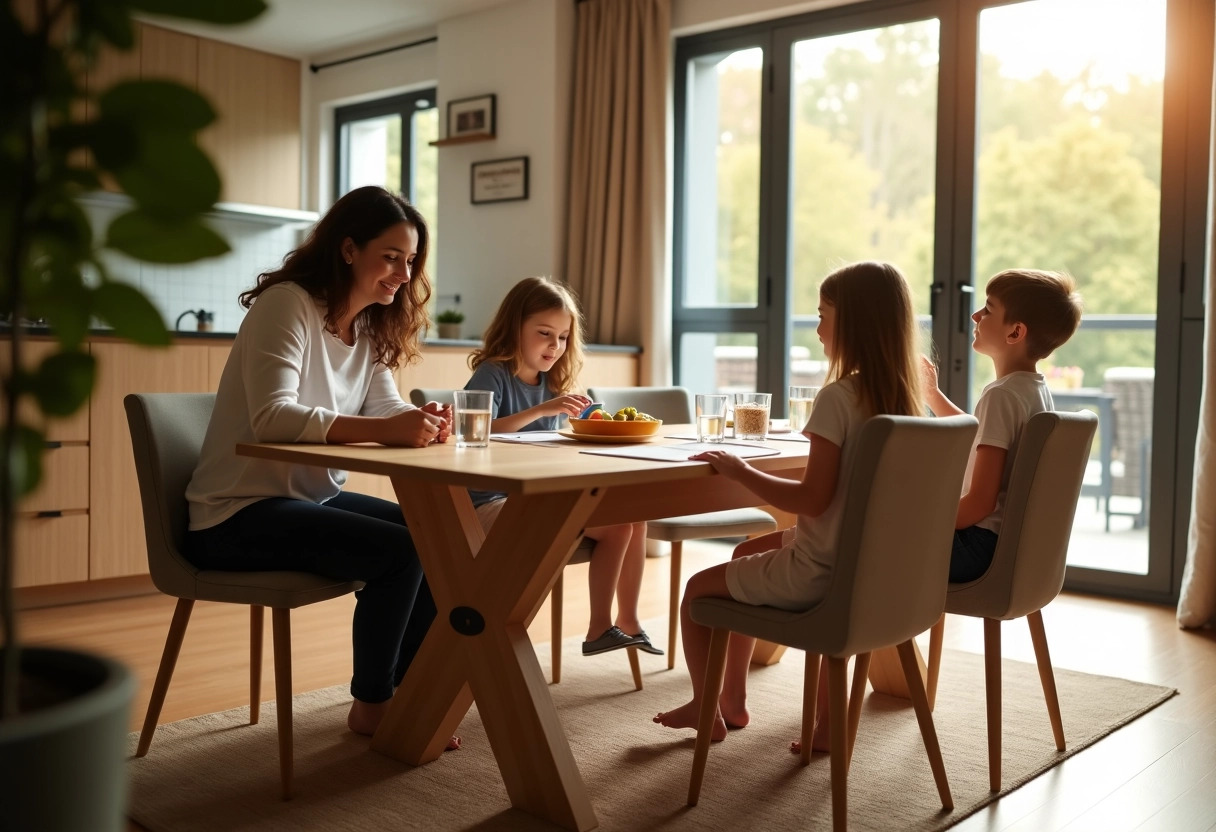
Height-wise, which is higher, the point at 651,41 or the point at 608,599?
the point at 651,41

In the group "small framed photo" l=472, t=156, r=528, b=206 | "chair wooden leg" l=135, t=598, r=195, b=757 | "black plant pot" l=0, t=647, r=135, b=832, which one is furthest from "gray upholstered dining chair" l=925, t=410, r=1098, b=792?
"small framed photo" l=472, t=156, r=528, b=206

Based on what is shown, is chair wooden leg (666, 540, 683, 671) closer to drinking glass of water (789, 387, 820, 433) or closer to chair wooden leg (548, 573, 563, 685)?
chair wooden leg (548, 573, 563, 685)

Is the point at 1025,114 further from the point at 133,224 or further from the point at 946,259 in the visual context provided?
the point at 133,224

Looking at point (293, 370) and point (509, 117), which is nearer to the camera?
point (293, 370)

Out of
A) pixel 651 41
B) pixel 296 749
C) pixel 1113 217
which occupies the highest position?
pixel 651 41

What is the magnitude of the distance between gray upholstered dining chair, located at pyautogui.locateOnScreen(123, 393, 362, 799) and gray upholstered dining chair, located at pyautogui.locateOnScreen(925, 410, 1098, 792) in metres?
1.21

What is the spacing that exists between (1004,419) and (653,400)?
4.34 feet

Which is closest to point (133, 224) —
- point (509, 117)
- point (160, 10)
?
point (160, 10)

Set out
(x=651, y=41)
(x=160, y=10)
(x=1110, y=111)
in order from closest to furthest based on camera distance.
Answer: (x=160, y=10), (x=1110, y=111), (x=651, y=41)

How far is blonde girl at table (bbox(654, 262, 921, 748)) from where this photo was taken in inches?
72.9

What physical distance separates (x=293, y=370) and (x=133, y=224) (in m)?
1.41

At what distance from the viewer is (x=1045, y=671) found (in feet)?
7.49

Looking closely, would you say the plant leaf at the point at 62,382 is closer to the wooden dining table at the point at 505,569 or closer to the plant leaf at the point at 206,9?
the plant leaf at the point at 206,9

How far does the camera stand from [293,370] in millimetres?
2119
